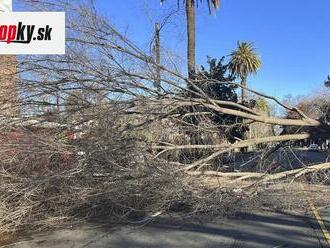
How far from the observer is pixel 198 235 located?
10641mm

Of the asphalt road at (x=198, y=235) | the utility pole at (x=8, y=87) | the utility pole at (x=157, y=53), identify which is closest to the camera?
the asphalt road at (x=198, y=235)

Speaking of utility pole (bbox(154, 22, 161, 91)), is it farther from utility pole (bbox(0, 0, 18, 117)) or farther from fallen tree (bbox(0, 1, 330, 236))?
utility pole (bbox(0, 0, 18, 117))

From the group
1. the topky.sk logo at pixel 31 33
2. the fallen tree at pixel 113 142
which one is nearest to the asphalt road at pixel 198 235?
the fallen tree at pixel 113 142

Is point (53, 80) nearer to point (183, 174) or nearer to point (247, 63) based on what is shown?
point (183, 174)

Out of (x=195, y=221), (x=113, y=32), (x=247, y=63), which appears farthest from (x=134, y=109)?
(x=247, y=63)

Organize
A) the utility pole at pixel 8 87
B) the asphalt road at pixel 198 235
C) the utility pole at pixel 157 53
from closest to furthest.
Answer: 1. the asphalt road at pixel 198 235
2. the utility pole at pixel 8 87
3. the utility pole at pixel 157 53

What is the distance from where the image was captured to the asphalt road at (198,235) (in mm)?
9844

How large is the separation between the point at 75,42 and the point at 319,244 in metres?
5.95

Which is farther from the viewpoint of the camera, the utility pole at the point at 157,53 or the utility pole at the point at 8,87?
the utility pole at the point at 157,53

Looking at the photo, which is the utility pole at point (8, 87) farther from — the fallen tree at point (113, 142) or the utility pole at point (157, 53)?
the utility pole at point (157, 53)

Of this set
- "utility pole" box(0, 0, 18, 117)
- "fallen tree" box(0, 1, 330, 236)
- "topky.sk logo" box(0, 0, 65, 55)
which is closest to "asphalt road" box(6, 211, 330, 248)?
"fallen tree" box(0, 1, 330, 236)

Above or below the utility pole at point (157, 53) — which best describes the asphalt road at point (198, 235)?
below

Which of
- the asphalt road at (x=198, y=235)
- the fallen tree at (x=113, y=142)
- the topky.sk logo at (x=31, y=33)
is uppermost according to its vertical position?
the topky.sk logo at (x=31, y=33)

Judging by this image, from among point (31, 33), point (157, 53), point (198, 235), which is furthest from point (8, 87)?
point (198, 235)
